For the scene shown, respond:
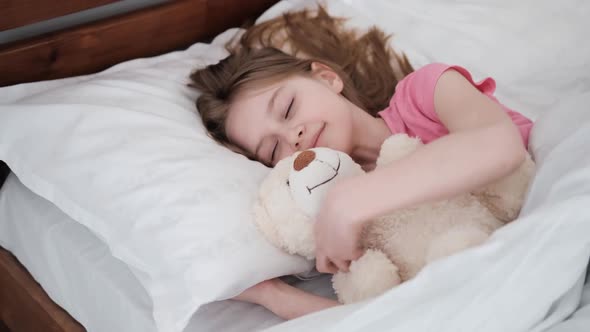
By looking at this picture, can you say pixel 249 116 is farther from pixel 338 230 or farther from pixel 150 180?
pixel 338 230

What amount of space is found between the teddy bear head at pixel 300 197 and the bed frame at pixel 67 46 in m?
0.39

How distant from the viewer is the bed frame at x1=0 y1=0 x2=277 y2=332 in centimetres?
128

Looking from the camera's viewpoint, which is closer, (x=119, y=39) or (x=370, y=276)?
(x=370, y=276)

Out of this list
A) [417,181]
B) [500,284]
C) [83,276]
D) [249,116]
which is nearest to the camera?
[500,284]

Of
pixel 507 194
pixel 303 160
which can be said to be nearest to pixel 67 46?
pixel 303 160

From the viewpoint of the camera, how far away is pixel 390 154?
1.05 meters

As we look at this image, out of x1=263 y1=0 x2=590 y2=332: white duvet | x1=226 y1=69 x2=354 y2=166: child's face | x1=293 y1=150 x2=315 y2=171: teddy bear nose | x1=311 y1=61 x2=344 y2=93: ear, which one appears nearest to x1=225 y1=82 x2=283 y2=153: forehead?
x1=226 y1=69 x2=354 y2=166: child's face

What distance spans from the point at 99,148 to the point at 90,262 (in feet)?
0.57

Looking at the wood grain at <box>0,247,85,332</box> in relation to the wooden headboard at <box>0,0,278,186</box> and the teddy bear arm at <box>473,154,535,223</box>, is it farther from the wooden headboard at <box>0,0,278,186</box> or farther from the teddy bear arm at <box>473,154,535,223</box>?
the teddy bear arm at <box>473,154,535,223</box>

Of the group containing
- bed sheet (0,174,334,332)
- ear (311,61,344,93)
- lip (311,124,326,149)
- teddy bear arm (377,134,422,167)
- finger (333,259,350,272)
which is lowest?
bed sheet (0,174,334,332)

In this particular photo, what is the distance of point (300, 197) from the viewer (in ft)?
3.30

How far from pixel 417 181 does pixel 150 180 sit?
0.40 m

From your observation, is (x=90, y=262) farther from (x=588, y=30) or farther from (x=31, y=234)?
(x=588, y=30)

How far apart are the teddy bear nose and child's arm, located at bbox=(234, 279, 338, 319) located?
167mm
